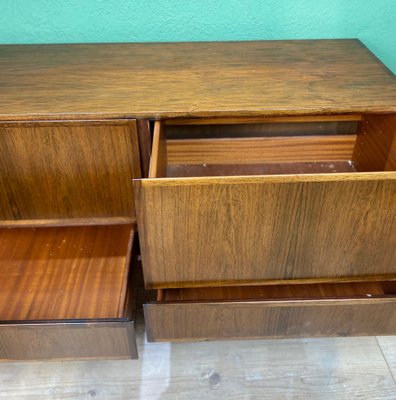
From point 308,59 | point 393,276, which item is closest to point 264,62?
point 308,59

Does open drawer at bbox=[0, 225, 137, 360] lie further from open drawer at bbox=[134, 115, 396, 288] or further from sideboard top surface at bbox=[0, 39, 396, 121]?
sideboard top surface at bbox=[0, 39, 396, 121]

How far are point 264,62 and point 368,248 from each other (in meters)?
0.43

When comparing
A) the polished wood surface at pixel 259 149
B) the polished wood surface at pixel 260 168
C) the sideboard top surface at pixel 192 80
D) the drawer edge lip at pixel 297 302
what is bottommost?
the drawer edge lip at pixel 297 302

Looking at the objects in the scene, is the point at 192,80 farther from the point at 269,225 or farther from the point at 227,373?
the point at 227,373

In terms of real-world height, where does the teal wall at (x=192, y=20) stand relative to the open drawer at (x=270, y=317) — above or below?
above

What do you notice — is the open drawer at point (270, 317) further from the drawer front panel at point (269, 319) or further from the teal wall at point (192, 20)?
the teal wall at point (192, 20)

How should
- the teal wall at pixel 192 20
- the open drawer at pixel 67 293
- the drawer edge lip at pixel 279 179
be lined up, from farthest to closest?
the teal wall at pixel 192 20
the open drawer at pixel 67 293
the drawer edge lip at pixel 279 179

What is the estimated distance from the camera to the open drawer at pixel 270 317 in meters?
0.62

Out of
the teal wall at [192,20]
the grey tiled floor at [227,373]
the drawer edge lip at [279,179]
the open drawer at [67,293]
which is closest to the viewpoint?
the drawer edge lip at [279,179]

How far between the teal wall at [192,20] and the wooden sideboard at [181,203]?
49 mm

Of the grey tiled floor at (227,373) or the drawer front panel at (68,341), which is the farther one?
the grey tiled floor at (227,373)

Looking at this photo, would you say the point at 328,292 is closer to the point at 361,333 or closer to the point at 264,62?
the point at 361,333

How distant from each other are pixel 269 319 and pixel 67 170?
0.44m

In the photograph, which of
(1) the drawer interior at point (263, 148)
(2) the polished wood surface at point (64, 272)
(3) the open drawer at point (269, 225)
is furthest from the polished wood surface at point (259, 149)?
(2) the polished wood surface at point (64, 272)
